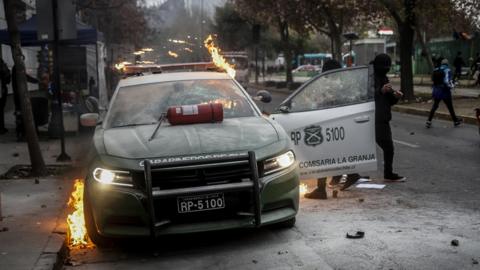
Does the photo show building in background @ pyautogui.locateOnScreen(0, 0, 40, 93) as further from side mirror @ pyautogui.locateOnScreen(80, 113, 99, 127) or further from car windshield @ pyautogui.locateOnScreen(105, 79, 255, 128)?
car windshield @ pyautogui.locateOnScreen(105, 79, 255, 128)

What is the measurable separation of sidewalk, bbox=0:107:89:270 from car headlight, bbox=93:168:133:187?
75 centimetres

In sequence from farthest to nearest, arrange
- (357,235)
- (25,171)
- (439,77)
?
(439,77)
(25,171)
(357,235)

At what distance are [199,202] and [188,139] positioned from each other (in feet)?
2.14

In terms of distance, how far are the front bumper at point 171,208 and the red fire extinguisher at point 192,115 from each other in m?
1.06

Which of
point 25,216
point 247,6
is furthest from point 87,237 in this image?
point 247,6

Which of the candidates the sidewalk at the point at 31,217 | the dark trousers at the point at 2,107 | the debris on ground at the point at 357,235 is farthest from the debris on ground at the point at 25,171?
the debris on ground at the point at 357,235

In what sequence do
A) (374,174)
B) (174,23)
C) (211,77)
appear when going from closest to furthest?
1. (211,77)
2. (374,174)
3. (174,23)

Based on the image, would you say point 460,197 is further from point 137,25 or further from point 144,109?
point 137,25

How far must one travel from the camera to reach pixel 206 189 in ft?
18.0

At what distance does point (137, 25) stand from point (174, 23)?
4359 cm

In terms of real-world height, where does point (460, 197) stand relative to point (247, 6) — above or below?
below

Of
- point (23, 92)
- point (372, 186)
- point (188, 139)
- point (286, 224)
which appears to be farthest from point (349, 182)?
point (23, 92)

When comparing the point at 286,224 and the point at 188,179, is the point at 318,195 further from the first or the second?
the point at 188,179

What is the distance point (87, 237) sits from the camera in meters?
6.54
